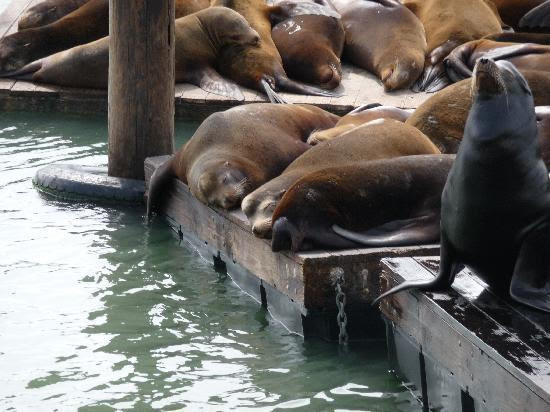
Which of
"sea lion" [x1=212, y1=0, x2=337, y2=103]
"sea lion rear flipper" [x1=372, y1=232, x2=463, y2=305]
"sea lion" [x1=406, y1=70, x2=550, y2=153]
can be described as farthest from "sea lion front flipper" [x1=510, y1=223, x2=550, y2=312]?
"sea lion" [x1=212, y1=0, x2=337, y2=103]

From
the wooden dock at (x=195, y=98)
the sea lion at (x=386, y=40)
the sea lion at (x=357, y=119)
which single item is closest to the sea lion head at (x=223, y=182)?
the sea lion at (x=357, y=119)

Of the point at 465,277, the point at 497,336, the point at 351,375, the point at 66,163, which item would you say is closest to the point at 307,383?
the point at 351,375

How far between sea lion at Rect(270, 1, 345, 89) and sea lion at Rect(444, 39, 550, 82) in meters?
0.90

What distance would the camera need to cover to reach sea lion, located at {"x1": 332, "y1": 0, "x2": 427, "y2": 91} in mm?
9477

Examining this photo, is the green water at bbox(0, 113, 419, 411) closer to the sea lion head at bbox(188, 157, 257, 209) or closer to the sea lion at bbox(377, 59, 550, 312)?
the sea lion head at bbox(188, 157, 257, 209)

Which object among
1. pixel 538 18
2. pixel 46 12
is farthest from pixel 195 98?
pixel 538 18

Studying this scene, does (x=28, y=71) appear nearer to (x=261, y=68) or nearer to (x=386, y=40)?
(x=261, y=68)

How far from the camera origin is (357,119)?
681 cm

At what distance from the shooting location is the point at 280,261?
17.4 feet

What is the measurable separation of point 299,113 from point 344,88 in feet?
8.81

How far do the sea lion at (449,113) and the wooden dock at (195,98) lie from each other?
6.82 feet

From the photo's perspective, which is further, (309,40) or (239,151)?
(309,40)

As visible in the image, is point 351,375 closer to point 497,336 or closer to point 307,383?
point 307,383

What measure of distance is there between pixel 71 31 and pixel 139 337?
584cm
